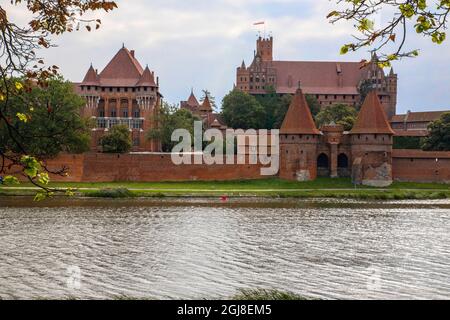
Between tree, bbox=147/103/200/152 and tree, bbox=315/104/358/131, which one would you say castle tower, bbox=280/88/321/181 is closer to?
tree, bbox=147/103/200/152

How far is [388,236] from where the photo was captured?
22.8 meters

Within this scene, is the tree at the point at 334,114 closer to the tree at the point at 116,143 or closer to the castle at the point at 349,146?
the castle at the point at 349,146

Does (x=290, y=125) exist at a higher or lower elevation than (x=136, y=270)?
higher

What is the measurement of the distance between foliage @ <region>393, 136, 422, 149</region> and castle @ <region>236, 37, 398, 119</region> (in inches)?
823

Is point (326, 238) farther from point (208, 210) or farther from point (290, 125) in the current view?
point (290, 125)

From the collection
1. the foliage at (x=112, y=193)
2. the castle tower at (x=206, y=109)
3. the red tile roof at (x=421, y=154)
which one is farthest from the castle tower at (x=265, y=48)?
the foliage at (x=112, y=193)

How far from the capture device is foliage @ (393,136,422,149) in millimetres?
55094

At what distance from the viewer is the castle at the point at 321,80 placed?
7669cm

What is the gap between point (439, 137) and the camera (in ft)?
167

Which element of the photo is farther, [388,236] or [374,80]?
[374,80]

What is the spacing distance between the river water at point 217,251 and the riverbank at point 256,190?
5.28 metres

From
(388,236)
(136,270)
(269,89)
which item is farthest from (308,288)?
(269,89)

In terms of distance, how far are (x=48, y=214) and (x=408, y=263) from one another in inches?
629

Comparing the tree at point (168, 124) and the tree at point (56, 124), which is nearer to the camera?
the tree at point (56, 124)
